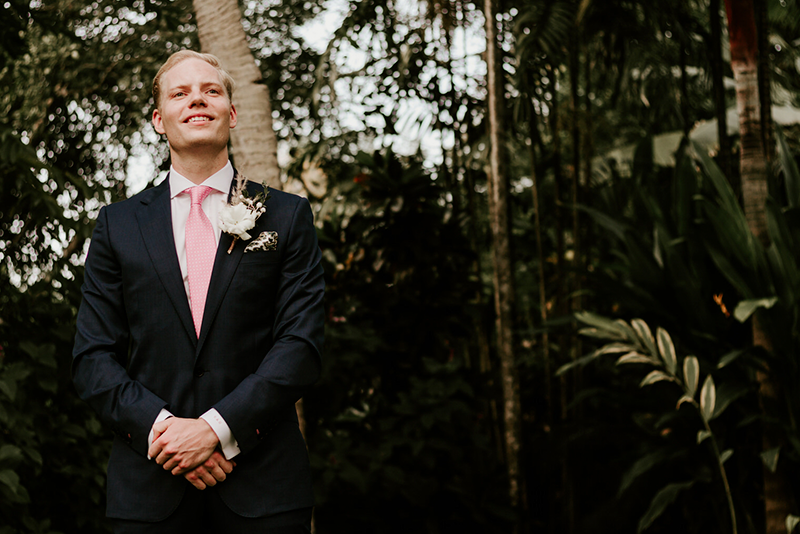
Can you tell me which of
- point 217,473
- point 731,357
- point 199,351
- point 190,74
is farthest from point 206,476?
point 731,357

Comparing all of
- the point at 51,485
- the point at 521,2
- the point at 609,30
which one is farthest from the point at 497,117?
the point at 51,485

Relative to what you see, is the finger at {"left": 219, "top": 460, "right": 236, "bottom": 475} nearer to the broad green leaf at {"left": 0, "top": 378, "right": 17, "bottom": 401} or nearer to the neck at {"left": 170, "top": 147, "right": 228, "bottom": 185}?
the neck at {"left": 170, "top": 147, "right": 228, "bottom": 185}

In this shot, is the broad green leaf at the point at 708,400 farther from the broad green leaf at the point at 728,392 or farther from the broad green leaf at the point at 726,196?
the broad green leaf at the point at 726,196

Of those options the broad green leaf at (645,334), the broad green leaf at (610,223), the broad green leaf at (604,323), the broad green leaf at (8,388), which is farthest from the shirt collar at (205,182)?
the broad green leaf at (610,223)

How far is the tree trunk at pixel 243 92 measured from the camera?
2.68 metres

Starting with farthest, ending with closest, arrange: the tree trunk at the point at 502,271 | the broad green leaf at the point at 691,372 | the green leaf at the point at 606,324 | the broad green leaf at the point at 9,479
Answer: the tree trunk at the point at 502,271 < the green leaf at the point at 606,324 < the broad green leaf at the point at 691,372 < the broad green leaf at the point at 9,479

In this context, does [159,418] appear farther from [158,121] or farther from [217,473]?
[158,121]

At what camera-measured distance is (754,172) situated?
129 inches

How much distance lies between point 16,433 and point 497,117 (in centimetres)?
278

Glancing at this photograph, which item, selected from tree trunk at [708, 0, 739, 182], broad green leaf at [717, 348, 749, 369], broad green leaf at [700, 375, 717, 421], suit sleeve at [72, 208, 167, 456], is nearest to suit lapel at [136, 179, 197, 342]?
suit sleeve at [72, 208, 167, 456]

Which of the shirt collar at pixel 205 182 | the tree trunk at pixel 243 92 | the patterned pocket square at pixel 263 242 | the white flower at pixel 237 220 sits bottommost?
the patterned pocket square at pixel 263 242

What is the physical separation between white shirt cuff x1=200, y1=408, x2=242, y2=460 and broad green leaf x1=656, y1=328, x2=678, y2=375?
205 cm

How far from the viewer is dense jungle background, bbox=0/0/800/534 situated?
9.95 ft

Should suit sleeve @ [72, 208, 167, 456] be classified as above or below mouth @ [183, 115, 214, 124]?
below
